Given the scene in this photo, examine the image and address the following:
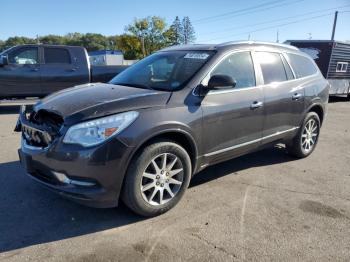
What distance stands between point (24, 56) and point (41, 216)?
7777mm

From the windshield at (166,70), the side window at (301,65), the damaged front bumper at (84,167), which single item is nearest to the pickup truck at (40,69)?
the windshield at (166,70)

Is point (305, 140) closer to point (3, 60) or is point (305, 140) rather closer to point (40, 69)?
point (40, 69)

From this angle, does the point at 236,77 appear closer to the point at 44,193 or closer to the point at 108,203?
the point at 108,203

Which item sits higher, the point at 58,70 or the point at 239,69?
the point at 239,69

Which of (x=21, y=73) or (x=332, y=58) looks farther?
(x=332, y=58)

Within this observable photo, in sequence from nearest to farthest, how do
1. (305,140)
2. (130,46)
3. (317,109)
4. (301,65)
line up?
(301,65)
(305,140)
(317,109)
(130,46)

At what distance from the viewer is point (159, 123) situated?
343 cm

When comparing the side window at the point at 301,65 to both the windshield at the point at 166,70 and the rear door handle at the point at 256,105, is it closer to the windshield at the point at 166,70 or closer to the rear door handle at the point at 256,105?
the rear door handle at the point at 256,105

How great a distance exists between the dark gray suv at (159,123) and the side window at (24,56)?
21.1 ft

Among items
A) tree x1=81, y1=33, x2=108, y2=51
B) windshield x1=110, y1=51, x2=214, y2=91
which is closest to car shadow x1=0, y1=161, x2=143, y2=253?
windshield x1=110, y1=51, x2=214, y2=91

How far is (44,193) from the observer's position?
13.6ft

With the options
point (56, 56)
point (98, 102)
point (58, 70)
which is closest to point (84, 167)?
point (98, 102)

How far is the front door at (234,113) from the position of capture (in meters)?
3.98

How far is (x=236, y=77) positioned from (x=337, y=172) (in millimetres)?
2312
